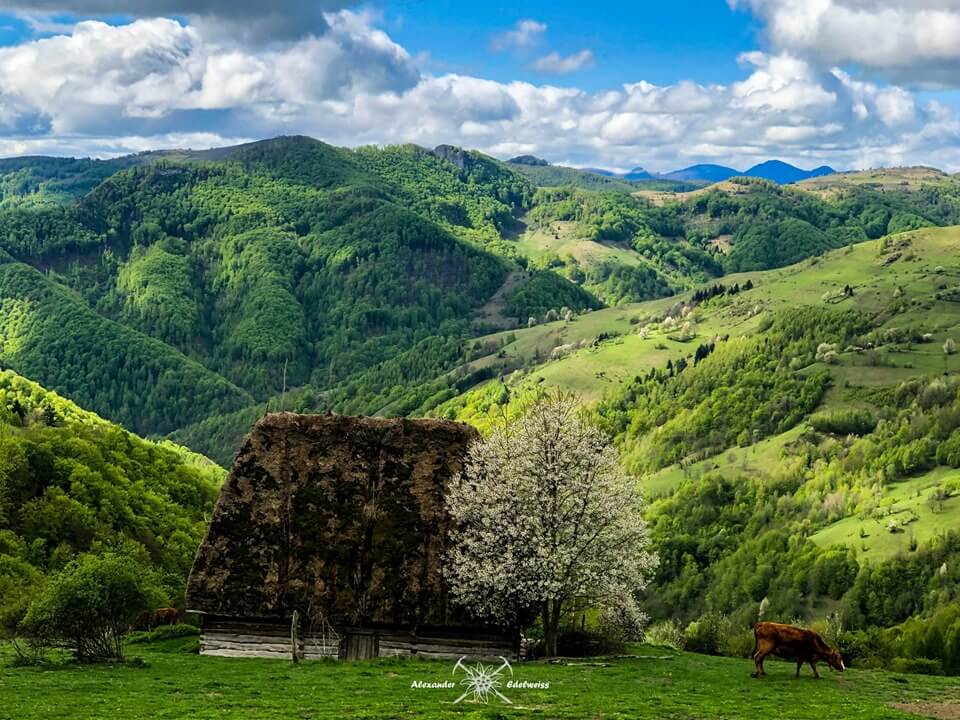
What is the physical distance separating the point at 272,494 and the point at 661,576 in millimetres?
153747

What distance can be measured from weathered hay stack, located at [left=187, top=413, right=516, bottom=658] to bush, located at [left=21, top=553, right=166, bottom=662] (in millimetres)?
4891

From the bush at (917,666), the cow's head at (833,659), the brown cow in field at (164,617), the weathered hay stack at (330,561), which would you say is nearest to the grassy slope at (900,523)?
the bush at (917,666)

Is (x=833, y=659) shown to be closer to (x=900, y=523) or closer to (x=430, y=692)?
(x=430, y=692)

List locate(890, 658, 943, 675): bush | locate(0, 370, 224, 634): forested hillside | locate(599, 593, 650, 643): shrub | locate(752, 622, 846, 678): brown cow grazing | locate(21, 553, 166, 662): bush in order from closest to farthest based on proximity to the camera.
→ locate(752, 622, 846, 678): brown cow grazing, locate(21, 553, 166, 662): bush, locate(599, 593, 650, 643): shrub, locate(890, 658, 943, 675): bush, locate(0, 370, 224, 634): forested hillside

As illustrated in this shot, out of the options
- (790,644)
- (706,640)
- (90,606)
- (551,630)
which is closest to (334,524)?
(551,630)

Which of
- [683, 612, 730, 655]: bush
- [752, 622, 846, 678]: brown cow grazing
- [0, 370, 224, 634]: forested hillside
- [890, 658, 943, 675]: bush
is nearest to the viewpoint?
[752, 622, 846, 678]: brown cow grazing

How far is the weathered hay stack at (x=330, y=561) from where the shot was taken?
47000 mm

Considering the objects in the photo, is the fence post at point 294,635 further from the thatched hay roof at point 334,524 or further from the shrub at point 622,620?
the shrub at point 622,620

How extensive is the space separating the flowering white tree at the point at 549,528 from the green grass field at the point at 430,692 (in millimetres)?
3402

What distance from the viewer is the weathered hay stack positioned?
154 ft

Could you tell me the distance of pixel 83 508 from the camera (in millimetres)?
80312

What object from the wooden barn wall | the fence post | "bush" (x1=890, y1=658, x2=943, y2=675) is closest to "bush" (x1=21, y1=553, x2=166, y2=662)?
the wooden barn wall

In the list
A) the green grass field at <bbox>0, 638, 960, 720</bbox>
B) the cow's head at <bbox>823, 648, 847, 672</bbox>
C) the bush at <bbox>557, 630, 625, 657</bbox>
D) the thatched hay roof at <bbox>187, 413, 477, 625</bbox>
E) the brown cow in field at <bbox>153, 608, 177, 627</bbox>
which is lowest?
the brown cow in field at <bbox>153, 608, 177, 627</bbox>

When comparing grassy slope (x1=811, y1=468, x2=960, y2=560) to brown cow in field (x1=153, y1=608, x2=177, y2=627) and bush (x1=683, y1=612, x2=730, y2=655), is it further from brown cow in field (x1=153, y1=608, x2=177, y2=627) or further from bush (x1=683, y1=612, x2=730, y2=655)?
brown cow in field (x1=153, y1=608, x2=177, y2=627)
